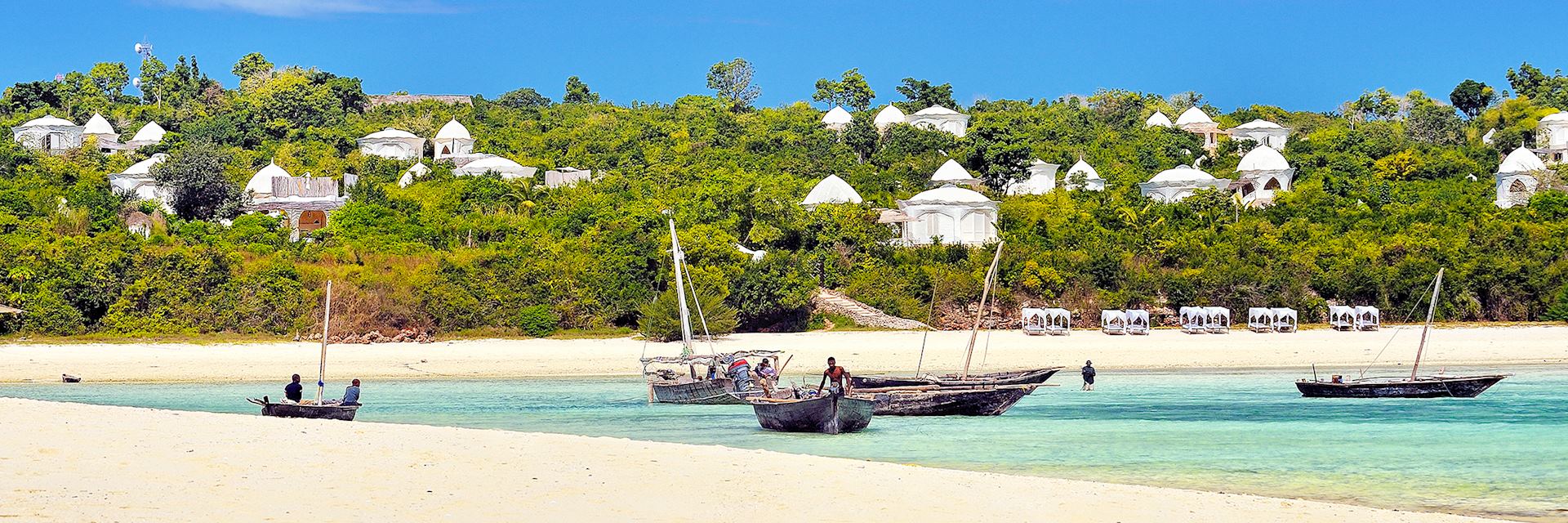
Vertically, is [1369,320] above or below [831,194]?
below

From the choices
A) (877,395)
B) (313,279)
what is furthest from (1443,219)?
(313,279)

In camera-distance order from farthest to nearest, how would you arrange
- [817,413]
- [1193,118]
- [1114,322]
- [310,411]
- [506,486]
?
[1193,118] → [1114,322] → [310,411] → [817,413] → [506,486]

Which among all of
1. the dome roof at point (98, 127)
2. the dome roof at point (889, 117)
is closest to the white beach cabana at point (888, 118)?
the dome roof at point (889, 117)

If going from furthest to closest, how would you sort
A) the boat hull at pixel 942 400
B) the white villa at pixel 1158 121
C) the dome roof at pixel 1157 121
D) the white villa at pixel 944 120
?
the dome roof at pixel 1157 121
the white villa at pixel 1158 121
the white villa at pixel 944 120
the boat hull at pixel 942 400

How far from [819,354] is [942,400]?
11.3 meters

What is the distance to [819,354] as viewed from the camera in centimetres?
3556

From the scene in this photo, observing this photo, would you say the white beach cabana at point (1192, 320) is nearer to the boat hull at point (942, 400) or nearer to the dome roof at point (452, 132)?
the boat hull at point (942, 400)

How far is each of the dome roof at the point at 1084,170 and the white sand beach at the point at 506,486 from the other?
44513mm

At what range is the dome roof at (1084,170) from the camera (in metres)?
59.9

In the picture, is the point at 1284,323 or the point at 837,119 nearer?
the point at 1284,323

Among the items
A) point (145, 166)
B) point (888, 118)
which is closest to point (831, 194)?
point (888, 118)

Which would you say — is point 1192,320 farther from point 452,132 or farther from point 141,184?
point 141,184

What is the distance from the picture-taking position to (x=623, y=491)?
13875 millimetres

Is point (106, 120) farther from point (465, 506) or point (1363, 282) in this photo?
point (465, 506)
